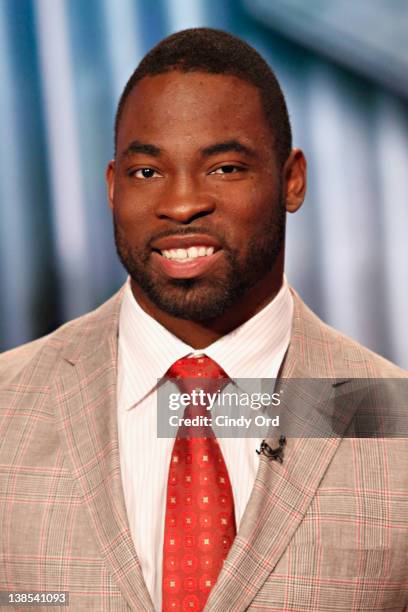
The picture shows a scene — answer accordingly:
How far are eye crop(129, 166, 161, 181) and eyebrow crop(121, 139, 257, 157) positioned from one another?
33mm

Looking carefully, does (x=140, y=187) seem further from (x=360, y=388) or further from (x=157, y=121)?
(x=360, y=388)

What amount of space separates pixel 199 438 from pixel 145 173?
520 mm

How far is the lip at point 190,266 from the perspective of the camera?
189 cm

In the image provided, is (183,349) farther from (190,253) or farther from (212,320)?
(190,253)

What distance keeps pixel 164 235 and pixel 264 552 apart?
0.61 metres

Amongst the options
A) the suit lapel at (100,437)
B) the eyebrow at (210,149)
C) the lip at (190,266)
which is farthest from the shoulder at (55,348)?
the eyebrow at (210,149)

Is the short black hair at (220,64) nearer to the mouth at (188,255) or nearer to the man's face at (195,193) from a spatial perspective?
the man's face at (195,193)

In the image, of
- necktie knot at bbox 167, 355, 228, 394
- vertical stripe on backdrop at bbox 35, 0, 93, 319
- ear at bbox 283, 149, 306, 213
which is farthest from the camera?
vertical stripe on backdrop at bbox 35, 0, 93, 319

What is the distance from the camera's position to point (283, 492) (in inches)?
73.0

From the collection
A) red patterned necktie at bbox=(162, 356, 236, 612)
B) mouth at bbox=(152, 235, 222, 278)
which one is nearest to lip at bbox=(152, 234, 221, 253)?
mouth at bbox=(152, 235, 222, 278)

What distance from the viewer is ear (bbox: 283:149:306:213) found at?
2.12 m

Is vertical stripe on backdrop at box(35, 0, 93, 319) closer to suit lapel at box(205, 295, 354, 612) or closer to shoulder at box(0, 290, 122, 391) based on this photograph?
shoulder at box(0, 290, 122, 391)

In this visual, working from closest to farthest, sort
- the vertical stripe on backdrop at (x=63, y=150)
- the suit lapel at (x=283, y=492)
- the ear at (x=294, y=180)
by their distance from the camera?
1. the suit lapel at (x=283, y=492)
2. the ear at (x=294, y=180)
3. the vertical stripe on backdrop at (x=63, y=150)

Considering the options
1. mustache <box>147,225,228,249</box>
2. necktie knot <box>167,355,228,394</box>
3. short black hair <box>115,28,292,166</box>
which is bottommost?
necktie knot <box>167,355,228,394</box>
